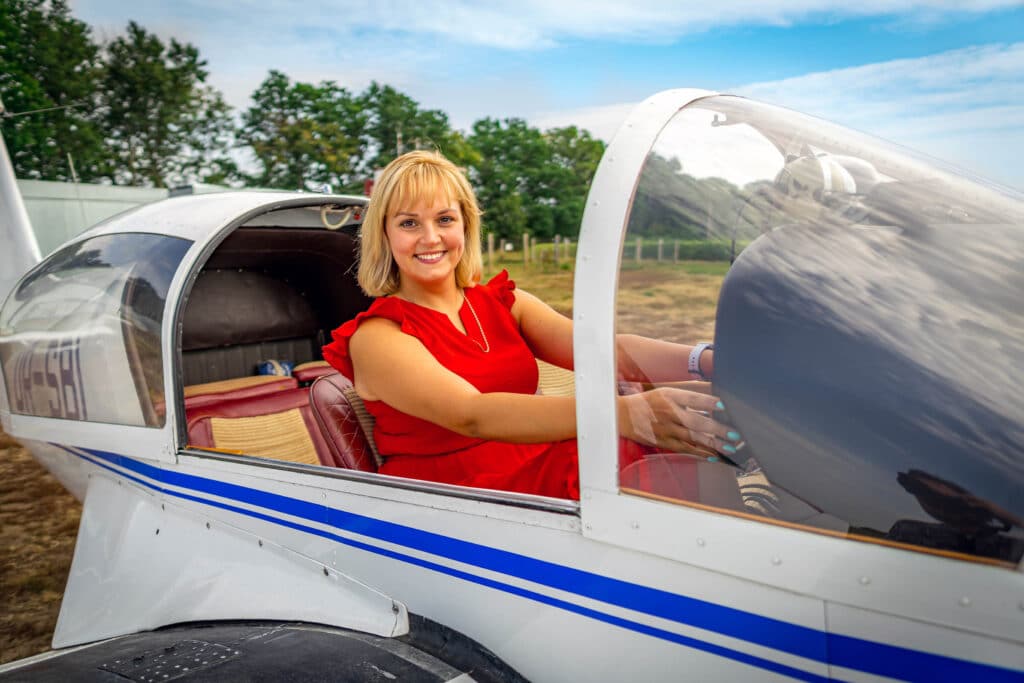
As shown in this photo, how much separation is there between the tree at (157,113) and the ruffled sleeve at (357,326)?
2998 cm

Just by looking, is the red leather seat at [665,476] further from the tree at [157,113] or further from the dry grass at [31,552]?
the tree at [157,113]

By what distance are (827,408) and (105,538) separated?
2.30 metres

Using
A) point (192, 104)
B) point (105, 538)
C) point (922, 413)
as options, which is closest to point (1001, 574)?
point (922, 413)

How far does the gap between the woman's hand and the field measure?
12cm

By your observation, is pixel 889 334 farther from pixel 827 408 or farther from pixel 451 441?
pixel 451 441

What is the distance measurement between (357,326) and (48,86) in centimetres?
3108

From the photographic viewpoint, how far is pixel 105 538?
2.38 m

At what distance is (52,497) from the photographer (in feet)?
16.8

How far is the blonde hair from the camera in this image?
1820 mm

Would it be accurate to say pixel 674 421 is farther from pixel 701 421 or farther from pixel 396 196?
pixel 396 196

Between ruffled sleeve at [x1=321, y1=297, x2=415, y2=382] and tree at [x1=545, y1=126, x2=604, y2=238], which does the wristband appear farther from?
tree at [x1=545, y1=126, x2=604, y2=238]

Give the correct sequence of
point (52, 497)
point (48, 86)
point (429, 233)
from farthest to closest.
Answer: point (48, 86) → point (52, 497) → point (429, 233)

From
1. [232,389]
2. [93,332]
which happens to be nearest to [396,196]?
[93,332]

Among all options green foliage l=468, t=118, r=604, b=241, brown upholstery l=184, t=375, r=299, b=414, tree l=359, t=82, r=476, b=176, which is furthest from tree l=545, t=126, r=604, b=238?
brown upholstery l=184, t=375, r=299, b=414
